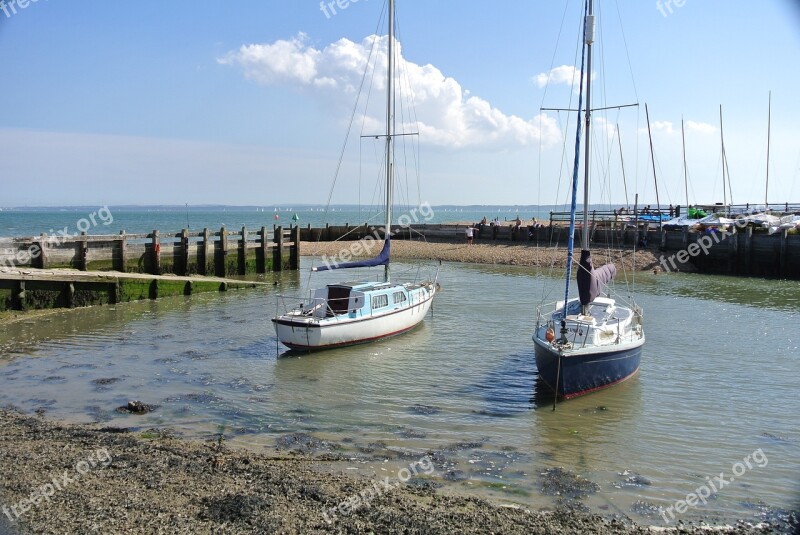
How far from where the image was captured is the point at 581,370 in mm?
16234

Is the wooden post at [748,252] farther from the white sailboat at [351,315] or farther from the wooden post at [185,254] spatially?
the wooden post at [185,254]

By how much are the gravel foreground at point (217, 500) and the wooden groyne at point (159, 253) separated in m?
20.0

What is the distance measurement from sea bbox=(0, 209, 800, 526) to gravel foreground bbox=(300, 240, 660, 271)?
16740 millimetres

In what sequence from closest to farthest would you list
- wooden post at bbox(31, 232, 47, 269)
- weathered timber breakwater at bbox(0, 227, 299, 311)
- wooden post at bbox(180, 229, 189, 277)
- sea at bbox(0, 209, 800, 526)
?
Result: sea at bbox(0, 209, 800, 526), weathered timber breakwater at bbox(0, 227, 299, 311), wooden post at bbox(31, 232, 47, 269), wooden post at bbox(180, 229, 189, 277)

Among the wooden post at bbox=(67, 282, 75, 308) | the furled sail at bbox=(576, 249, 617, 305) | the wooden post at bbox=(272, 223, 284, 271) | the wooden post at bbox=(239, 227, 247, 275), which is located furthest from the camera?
the wooden post at bbox=(272, 223, 284, 271)

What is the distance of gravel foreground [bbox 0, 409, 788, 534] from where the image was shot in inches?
357

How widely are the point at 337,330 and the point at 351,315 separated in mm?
806

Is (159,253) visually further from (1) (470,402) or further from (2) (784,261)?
(2) (784,261)

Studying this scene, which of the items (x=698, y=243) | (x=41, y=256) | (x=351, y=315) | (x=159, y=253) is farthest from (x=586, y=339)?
(x=698, y=243)

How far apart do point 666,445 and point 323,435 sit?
7089 millimetres

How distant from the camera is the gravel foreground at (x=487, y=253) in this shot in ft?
148

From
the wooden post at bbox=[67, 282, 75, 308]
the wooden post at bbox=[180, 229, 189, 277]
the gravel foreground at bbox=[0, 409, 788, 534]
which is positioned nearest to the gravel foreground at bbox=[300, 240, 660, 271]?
the wooden post at bbox=[180, 229, 189, 277]

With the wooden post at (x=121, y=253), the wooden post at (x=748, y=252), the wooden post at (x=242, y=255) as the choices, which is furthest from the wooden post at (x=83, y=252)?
the wooden post at (x=748, y=252)

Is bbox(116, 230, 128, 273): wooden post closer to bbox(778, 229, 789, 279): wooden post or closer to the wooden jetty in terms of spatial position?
the wooden jetty
